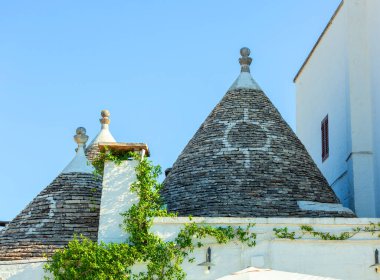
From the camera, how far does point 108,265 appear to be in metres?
15.5

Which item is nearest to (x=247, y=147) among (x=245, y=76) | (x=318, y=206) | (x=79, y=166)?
(x=318, y=206)

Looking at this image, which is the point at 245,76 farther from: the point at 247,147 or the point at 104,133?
the point at 104,133

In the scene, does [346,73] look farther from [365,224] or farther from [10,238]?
[10,238]

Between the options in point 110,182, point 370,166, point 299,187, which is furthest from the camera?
point 370,166

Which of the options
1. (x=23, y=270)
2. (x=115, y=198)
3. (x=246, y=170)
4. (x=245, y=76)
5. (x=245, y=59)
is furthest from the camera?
(x=245, y=59)

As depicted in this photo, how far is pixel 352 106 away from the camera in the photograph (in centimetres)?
2162

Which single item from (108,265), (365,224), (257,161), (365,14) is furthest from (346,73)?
(108,265)

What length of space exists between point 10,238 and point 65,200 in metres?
1.30

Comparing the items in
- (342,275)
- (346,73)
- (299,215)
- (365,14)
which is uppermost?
(365,14)

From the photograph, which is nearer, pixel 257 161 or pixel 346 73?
pixel 257 161

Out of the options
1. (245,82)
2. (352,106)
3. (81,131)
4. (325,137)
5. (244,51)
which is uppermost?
(244,51)

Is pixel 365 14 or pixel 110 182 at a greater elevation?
pixel 365 14

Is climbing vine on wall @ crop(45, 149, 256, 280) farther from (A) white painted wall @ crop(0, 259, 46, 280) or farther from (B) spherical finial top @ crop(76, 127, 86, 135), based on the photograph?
(B) spherical finial top @ crop(76, 127, 86, 135)

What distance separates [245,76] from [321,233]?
6.36m
